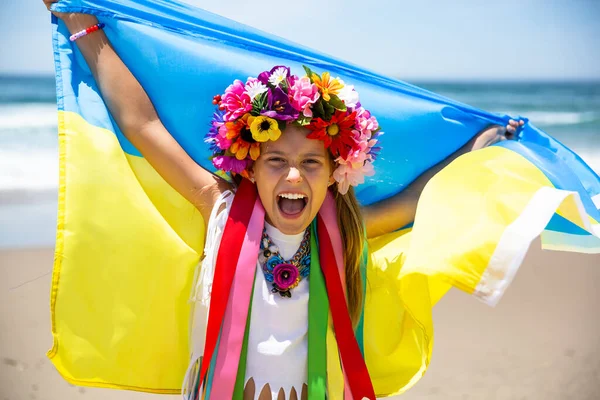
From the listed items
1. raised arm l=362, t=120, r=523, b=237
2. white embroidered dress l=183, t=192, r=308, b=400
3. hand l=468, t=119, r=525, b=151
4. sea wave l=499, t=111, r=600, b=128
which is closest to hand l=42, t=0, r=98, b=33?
white embroidered dress l=183, t=192, r=308, b=400

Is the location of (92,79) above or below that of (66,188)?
above

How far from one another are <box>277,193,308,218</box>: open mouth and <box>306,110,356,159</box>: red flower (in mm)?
191

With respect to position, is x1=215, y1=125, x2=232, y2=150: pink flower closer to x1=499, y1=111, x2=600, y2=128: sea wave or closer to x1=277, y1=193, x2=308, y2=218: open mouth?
x1=277, y1=193, x2=308, y2=218: open mouth

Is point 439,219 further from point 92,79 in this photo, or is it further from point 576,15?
point 576,15

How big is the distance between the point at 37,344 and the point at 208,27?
89.4 inches

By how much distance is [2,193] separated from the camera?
827cm

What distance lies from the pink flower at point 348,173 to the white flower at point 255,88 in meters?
0.35

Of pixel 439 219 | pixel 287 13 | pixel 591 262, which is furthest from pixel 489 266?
pixel 287 13

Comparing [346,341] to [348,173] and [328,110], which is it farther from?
[328,110]

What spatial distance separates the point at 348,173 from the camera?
2.48 m

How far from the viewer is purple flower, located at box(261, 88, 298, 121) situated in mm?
2348

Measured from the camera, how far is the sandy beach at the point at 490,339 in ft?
13.2

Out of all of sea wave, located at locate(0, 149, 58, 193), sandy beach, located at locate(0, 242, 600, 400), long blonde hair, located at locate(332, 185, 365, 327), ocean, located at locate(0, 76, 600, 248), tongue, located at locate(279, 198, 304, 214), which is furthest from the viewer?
sea wave, located at locate(0, 149, 58, 193)

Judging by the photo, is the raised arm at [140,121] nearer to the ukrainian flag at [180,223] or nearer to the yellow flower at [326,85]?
the ukrainian flag at [180,223]
